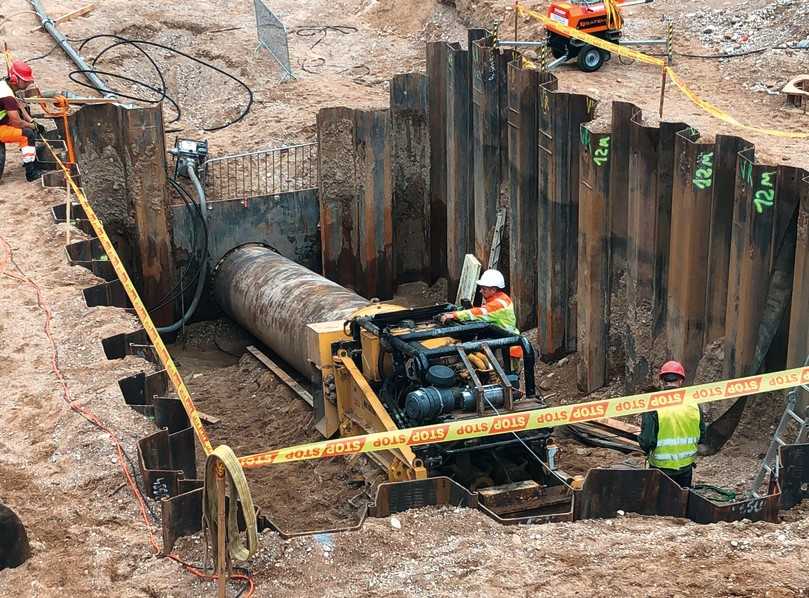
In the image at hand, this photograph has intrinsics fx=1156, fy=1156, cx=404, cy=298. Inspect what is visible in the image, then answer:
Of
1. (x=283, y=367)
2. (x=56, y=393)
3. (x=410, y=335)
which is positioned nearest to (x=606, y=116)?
(x=283, y=367)

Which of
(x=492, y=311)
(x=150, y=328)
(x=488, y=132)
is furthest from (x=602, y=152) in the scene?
(x=150, y=328)

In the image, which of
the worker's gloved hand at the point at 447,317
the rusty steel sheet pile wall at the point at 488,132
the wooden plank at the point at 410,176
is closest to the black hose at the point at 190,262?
the wooden plank at the point at 410,176

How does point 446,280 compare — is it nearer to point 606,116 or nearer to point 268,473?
point 606,116

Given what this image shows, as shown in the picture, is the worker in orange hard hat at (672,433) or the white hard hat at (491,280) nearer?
the worker in orange hard hat at (672,433)

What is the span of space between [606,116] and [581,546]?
10646mm

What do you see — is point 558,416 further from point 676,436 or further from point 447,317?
point 447,317

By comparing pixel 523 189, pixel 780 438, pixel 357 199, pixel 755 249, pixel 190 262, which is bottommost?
pixel 190 262

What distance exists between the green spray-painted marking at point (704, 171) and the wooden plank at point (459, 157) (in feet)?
18.1

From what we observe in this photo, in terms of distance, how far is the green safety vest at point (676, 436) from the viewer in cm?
914

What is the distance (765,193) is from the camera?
11.0 m

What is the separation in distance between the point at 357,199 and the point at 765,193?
8.00m

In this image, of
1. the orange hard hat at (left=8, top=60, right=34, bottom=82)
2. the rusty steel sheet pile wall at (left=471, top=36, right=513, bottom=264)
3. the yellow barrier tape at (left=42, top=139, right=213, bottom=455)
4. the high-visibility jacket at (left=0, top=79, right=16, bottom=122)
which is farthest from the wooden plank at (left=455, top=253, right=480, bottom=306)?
the orange hard hat at (left=8, top=60, right=34, bottom=82)

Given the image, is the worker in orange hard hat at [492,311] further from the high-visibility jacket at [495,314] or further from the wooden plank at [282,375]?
the wooden plank at [282,375]

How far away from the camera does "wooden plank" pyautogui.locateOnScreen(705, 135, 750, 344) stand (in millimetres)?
11641
